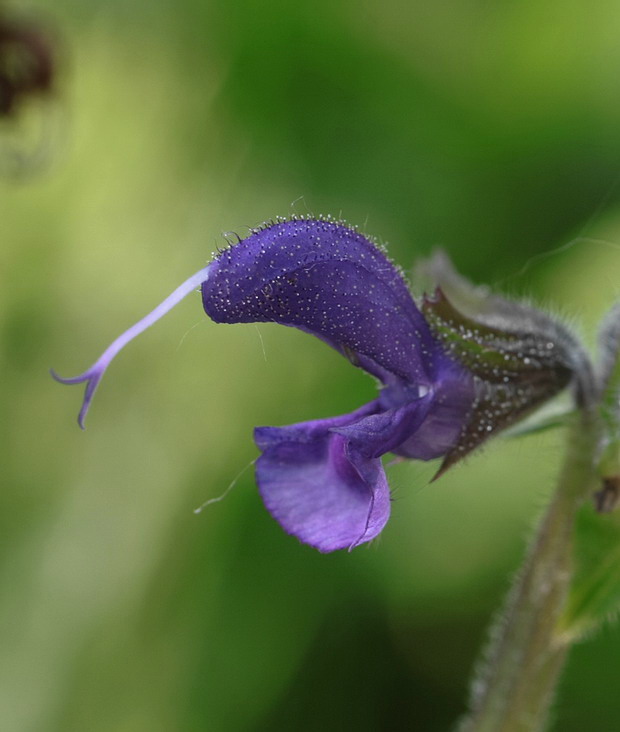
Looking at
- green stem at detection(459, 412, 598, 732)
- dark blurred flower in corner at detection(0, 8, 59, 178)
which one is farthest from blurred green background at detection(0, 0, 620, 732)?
green stem at detection(459, 412, 598, 732)

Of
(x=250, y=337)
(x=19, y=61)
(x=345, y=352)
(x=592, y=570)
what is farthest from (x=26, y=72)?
(x=592, y=570)

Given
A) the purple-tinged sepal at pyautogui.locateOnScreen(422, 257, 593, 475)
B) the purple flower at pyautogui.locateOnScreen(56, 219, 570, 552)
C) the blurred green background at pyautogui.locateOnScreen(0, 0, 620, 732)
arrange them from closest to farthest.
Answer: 1. the purple flower at pyautogui.locateOnScreen(56, 219, 570, 552)
2. the purple-tinged sepal at pyautogui.locateOnScreen(422, 257, 593, 475)
3. the blurred green background at pyautogui.locateOnScreen(0, 0, 620, 732)

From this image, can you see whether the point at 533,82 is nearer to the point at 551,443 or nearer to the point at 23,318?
the point at 23,318

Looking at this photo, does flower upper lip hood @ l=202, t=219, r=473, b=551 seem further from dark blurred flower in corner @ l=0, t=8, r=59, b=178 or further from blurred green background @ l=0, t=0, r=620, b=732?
dark blurred flower in corner @ l=0, t=8, r=59, b=178

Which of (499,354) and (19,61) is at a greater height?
(19,61)

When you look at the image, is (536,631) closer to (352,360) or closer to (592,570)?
(592,570)

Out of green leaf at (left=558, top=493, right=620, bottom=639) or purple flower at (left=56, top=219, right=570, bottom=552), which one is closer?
purple flower at (left=56, top=219, right=570, bottom=552)
